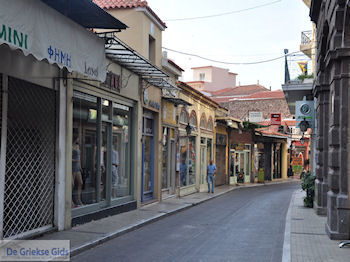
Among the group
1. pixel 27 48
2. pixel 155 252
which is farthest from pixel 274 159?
pixel 27 48

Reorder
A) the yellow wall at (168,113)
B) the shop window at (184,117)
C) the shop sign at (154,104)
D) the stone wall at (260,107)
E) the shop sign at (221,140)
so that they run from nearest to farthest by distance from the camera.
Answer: the shop sign at (154,104) → the yellow wall at (168,113) → the shop window at (184,117) → the shop sign at (221,140) → the stone wall at (260,107)

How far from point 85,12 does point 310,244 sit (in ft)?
21.2

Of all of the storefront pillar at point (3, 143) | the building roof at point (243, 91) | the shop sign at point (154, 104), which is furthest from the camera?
the building roof at point (243, 91)

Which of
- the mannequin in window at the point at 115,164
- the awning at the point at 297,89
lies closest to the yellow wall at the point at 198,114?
the awning at the point at 297,89

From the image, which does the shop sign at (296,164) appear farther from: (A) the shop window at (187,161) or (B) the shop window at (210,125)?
(A) the shop window at (187,161)

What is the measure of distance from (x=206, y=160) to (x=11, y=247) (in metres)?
18.5

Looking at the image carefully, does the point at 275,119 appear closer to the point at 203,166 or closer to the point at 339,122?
the point at 203,166

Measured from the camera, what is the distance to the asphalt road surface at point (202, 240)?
7902 mm

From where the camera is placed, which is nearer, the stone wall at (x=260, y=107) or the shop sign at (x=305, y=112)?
the shop sign at (x=305, y=112)

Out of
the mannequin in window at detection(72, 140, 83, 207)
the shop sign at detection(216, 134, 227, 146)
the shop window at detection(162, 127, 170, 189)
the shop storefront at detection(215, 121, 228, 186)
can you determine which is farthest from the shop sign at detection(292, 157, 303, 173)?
the mannequin in window at detection(72, 140, 83, 207)

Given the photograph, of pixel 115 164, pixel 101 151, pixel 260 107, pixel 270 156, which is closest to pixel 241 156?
pixel 270 156

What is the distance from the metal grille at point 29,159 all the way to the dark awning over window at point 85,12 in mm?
1640

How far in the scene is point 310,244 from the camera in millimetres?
8828

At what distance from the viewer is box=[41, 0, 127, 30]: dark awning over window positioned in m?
7.99
